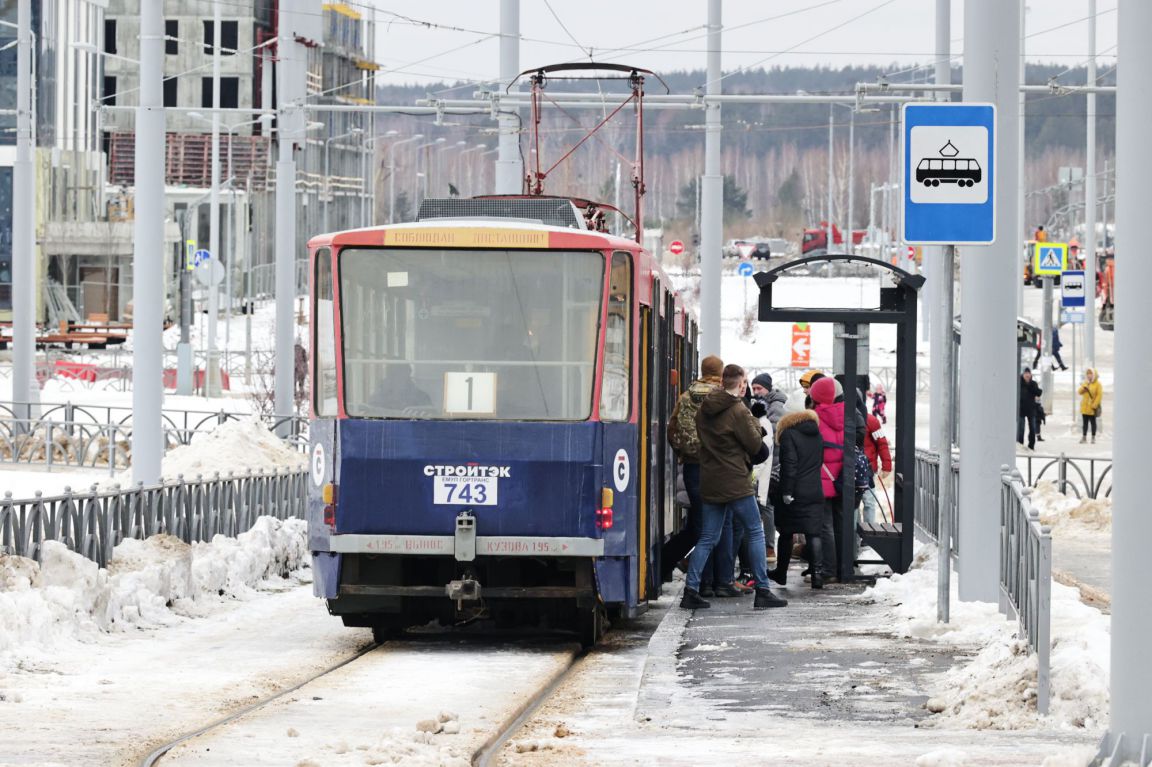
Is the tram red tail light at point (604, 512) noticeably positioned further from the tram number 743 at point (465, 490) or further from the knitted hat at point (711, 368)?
the knitted hat at point (711, 368)

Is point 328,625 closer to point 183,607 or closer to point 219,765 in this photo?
point 183,607

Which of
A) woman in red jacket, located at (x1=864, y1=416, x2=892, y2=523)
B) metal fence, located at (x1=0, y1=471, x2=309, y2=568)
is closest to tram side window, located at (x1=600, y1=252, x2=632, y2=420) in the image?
metal fence, located at (x1=0, y1=471, x2=309, y2=568)

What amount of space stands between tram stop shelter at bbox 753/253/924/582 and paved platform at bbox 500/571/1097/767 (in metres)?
1.88

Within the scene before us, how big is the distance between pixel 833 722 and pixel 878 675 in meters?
1.71

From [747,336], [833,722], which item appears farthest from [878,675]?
[747,336]

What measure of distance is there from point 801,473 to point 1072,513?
10.5 meters

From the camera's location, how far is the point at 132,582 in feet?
46.2

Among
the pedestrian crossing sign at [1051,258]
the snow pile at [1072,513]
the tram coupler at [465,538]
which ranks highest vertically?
the pedestrian crossing sign at [1051,258]

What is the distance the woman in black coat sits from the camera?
52.6 ft

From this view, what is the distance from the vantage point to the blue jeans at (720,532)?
601 inches

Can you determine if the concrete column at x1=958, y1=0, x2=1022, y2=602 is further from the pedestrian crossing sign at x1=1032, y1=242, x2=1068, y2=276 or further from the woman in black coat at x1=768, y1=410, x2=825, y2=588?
the pedestrian crossing sign at x1=1032, y1=242, x2=1068, y2=276

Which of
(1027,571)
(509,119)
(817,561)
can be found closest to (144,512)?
(817,561)

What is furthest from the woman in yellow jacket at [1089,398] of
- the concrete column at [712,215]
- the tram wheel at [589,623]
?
the tram wheel at [589,623]

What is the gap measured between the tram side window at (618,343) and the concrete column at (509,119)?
43.3 feet
